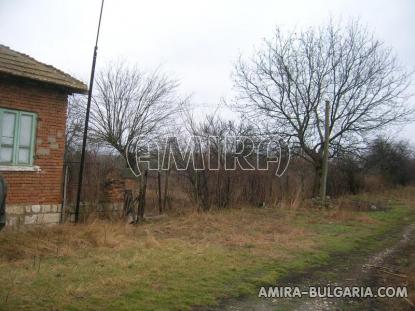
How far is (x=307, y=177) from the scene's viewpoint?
2144cm

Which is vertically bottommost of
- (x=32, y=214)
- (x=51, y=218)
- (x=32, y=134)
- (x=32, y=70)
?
(x=51, y=218)

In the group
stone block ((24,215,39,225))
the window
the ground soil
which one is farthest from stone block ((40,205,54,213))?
the ground soil

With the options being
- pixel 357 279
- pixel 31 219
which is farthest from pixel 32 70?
pixel 357 279

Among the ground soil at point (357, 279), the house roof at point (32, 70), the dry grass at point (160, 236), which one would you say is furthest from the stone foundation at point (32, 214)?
the ground soil at point (357, 279)

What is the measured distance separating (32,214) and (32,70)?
3.36m

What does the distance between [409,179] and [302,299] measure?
36909mm

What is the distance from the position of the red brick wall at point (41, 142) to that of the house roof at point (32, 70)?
0.32 metres

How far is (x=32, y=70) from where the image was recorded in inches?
376

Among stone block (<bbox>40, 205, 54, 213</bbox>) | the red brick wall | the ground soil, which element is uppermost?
the red brick wall

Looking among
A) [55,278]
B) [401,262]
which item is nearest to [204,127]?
[401,262]

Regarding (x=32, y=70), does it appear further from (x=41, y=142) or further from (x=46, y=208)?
(x=46, y=208)

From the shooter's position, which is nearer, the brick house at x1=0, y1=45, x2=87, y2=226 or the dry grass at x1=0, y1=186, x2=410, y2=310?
the dry grass at x1=0, y1=186, x2=410, y2=310

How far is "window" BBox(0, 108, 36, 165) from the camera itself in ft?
29.9

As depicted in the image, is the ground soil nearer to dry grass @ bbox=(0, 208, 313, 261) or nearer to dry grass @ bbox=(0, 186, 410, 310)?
dry grass @ bbox=(0, 186, 410, 310)
